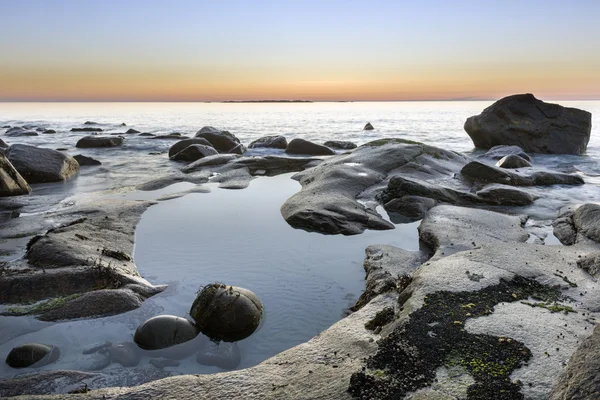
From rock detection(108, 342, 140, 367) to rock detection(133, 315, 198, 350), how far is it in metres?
0.10

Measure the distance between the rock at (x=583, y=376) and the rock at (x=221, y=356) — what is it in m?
3.16

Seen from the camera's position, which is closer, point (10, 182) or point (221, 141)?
point (10, 182)

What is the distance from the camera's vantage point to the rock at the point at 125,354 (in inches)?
195

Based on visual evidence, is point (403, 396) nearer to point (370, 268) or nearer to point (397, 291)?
point (397, 291)

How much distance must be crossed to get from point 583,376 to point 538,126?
84.5ft

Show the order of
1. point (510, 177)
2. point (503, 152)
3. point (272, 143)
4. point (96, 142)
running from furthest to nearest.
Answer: point (96, 142), point (272, 143), point (503, 152), point (510, 177)

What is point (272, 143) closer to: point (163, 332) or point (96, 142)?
point (96, 142)

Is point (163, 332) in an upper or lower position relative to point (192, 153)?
lower

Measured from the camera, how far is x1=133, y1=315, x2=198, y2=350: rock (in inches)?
208

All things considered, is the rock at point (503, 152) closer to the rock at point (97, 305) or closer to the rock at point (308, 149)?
the rock at point (308, 149)

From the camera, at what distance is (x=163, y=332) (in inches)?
210

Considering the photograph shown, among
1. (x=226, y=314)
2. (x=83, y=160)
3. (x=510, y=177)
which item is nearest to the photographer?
(x=226, y=314)

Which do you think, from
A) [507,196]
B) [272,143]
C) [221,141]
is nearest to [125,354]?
[507,196]

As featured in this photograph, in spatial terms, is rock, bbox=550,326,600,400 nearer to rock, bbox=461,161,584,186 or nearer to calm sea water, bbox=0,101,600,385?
calm sea water, bbox=0,101,600,385
